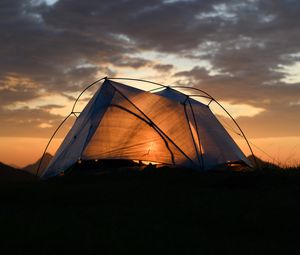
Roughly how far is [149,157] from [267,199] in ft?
28.7

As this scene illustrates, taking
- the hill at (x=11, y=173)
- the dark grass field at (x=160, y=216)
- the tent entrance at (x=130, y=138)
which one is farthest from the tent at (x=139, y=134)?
the hill at (x=11, y=173)

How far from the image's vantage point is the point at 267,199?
1145 cm

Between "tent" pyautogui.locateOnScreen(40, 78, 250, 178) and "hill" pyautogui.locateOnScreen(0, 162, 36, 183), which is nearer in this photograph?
"tent" pyautogui.locateOnScreen(40, 78, 250, 178)

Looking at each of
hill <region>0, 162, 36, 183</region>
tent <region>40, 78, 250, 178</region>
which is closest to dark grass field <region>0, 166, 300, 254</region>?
tent <region>40, 78, 250, 178</region>

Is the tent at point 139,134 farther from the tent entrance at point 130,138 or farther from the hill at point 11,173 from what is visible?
the hill at point 11,173

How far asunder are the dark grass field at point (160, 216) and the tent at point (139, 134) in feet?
13.1

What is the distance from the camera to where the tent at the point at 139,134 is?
63.4 feet

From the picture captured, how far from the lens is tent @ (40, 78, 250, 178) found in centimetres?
1933

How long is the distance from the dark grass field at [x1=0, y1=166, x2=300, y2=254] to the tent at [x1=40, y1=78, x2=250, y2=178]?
3.98 m

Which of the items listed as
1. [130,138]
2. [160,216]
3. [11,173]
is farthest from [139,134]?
[11,173]

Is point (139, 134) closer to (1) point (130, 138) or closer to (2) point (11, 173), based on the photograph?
(1) point (130, 138)

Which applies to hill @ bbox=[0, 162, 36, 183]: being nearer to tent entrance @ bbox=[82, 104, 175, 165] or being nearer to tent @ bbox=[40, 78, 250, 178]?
tent @ bbox=[40, 78, 250, 178]

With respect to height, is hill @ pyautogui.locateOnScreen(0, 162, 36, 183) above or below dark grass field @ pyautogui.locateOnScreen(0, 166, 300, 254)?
above

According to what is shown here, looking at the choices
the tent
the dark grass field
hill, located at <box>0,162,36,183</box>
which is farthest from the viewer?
hill, located at <box>0,162,36,183</box>
